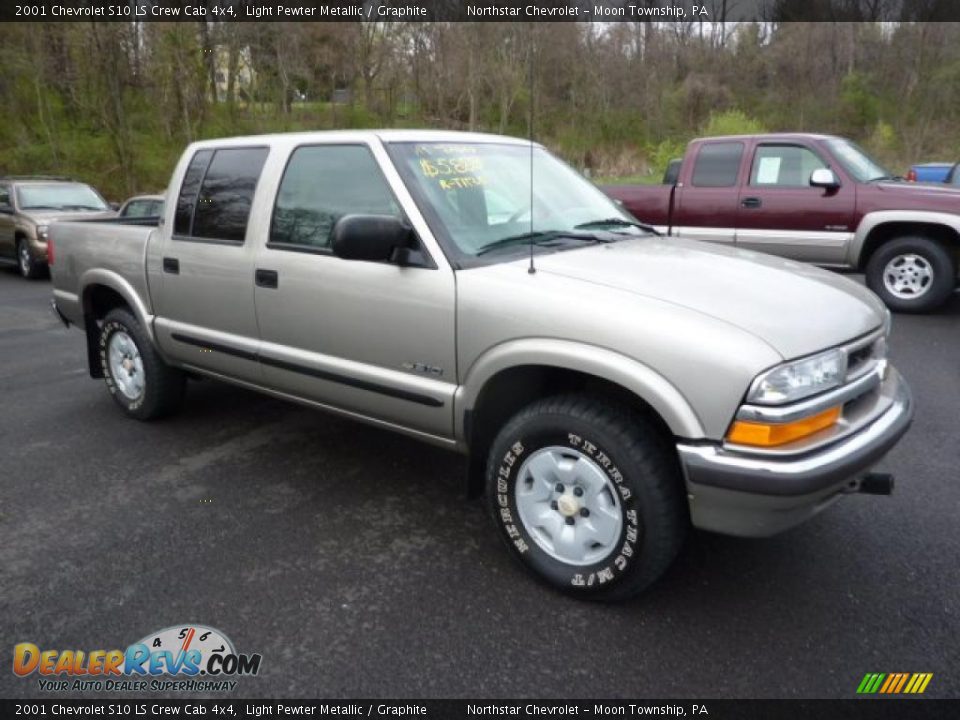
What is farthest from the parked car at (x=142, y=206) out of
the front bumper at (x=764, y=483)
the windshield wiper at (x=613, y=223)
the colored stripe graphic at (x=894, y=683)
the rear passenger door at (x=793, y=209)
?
the colored stripe graphic at (x=894, y=683)

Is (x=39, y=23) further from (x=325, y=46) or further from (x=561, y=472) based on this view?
(x=561, y=472)

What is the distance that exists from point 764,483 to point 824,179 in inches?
249

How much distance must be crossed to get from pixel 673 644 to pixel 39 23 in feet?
79.7

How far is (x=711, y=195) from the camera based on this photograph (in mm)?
8484

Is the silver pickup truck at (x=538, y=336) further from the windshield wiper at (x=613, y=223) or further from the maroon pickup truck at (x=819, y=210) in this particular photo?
the maroon pickup truck at (x=819, y=210)

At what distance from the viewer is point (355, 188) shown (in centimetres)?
344

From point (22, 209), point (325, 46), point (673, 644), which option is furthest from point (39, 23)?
point (673, 644)

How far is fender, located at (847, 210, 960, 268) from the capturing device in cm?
728

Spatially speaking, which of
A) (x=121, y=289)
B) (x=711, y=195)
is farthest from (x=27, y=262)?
(x=711, y=195)

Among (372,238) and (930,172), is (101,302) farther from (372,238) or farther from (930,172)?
(930,172)

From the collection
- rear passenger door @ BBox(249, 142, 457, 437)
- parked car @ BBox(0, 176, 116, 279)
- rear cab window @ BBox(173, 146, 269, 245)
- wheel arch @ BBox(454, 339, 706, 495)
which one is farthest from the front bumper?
parked car @ BBox(0, 176, 116, 279)

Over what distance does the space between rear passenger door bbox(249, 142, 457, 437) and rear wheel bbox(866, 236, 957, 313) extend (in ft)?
21.1

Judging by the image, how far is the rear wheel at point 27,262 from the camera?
39.0 ft
